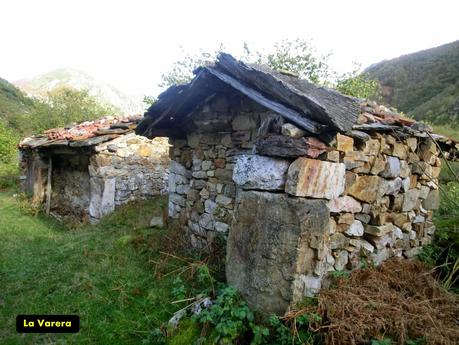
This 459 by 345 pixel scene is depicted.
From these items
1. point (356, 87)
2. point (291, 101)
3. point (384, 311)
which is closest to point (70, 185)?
point (291, 101)

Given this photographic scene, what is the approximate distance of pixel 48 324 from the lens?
3.49m

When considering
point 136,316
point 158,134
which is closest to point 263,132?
point 136,316

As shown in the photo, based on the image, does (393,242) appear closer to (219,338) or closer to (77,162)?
(219,338)

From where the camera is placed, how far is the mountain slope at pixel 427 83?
56.1ft

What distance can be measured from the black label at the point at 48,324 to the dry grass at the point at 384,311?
2.36 m

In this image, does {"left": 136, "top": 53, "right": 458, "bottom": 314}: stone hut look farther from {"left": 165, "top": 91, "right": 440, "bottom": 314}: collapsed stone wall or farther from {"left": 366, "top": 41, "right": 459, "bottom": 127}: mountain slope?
{"left": 366, "top": 41, "right": 459, "bottom": 127}: mountain slope

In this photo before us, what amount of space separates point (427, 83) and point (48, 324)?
84.5ft

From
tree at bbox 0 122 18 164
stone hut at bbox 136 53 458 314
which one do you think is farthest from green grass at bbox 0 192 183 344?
→ tree at bbox 0 122 18 164

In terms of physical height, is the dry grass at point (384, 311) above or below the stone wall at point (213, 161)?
below

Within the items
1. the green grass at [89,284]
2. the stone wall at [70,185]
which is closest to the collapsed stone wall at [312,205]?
the green grass at [89,284]

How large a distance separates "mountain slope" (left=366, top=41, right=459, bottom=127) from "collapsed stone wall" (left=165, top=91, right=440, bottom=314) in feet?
45.7

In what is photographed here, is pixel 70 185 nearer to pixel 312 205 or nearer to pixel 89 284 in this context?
pixel 89 284

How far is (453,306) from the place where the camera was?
2945 mm

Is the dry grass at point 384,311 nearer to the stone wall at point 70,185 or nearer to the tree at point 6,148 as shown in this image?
the stone wall at point 70,185
